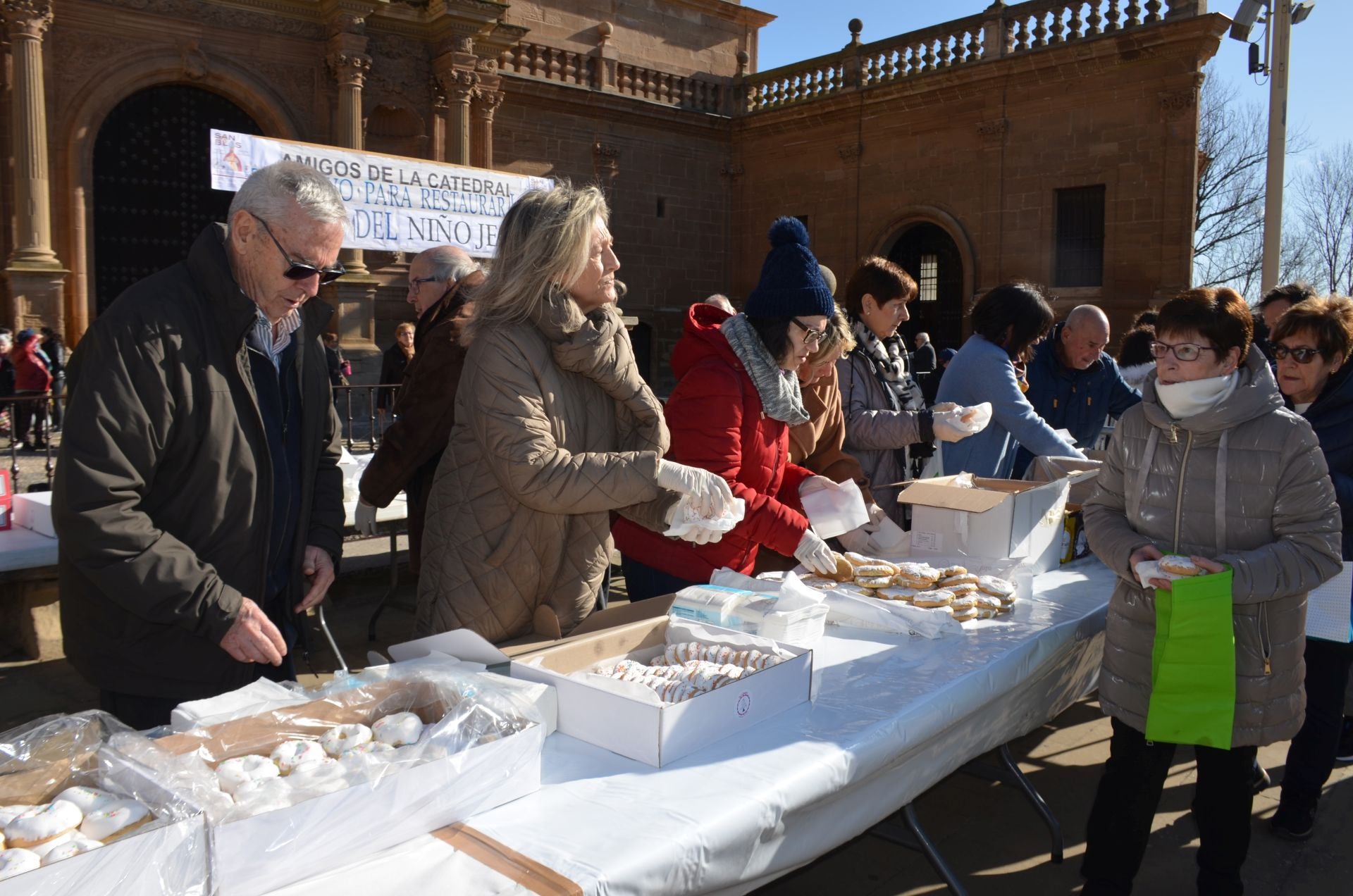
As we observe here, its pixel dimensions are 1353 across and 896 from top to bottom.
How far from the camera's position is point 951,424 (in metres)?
3.52

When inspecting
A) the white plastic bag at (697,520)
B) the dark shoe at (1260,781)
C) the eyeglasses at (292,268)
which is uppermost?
the eyeglasses at (292,268)

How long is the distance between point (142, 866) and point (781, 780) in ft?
3.12

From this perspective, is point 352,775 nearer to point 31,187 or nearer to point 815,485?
point 815,485

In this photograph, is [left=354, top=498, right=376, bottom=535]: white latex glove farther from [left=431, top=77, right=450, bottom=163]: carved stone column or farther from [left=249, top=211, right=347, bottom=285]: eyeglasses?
[left=431, top=77, right=450, bottom=163]: carved stone column

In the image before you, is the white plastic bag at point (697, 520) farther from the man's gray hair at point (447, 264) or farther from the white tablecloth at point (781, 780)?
the man's gray hair at point (447, 264)

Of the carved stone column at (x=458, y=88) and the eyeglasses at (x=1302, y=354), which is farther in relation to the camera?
the carved stone column at (x=458, y=88)

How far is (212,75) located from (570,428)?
15.0 meters

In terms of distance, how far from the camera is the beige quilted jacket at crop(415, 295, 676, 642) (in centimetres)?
224

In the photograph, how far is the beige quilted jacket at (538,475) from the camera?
7.35 ft

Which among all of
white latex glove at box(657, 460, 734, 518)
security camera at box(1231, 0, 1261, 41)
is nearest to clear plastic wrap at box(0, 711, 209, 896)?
white latex glove at box(657, 460, 734, 518)

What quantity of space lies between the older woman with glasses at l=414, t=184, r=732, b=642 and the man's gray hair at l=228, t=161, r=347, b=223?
0.47 metres

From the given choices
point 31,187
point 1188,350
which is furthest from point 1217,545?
point 31,187

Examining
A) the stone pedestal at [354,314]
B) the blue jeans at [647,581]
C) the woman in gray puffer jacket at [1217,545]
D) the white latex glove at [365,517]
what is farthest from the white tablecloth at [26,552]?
the stone pedestal at [354,314]

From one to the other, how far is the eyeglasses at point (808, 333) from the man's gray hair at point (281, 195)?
52.7 inches
